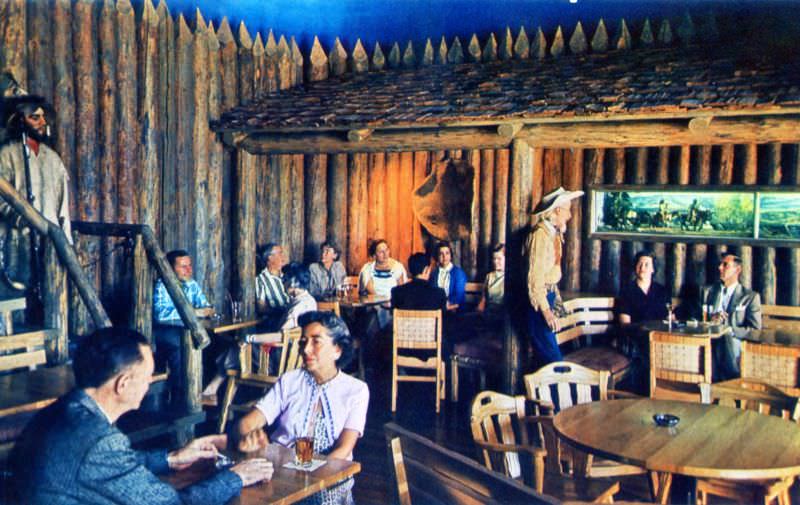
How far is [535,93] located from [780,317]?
3.62 m

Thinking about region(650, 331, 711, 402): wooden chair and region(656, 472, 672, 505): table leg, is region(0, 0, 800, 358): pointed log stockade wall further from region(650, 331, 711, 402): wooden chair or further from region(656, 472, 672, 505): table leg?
region(656, 472, 672, 505): table leg

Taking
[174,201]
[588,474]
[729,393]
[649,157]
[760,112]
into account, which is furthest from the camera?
[649,157]

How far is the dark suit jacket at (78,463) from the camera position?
273cm

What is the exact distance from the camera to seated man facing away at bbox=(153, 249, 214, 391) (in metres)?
7.40

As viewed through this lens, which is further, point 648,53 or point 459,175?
point 459,175

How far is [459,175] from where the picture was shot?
11070mm

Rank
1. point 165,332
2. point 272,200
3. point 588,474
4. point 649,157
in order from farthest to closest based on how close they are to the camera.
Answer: point 272,200
point 649,157
point 165,332
point 588,474

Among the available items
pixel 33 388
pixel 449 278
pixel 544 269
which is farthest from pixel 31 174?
pixel 449 278

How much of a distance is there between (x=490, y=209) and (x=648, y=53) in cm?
284

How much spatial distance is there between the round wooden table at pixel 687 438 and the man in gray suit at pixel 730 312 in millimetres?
3041

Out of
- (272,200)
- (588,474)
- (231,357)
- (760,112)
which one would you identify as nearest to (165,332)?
(231,357)

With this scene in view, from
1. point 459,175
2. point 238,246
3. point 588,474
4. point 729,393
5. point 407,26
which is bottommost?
point 588,474

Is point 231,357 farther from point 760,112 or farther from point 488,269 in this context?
point 760,112

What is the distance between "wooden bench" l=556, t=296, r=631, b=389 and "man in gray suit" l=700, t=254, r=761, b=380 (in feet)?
2.94
